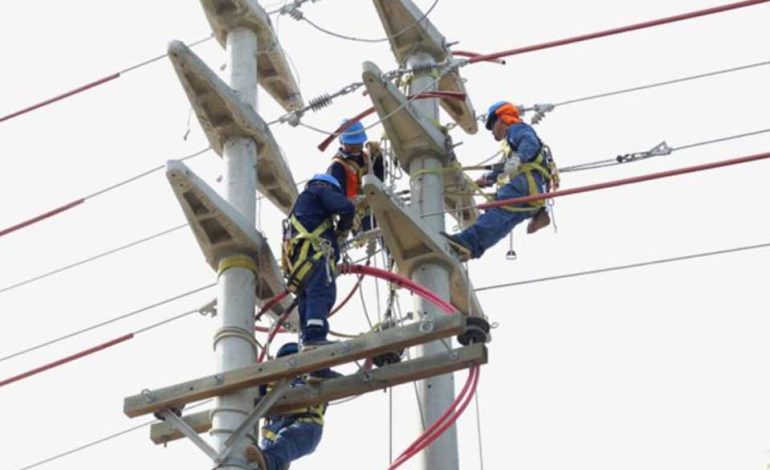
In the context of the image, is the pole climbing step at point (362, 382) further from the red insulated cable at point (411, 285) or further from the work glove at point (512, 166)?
the work glove at point (512, 166)

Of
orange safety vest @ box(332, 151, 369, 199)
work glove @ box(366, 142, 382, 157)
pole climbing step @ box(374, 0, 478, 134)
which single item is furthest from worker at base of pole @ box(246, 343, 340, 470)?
pole climbing step @ box(374, 0, 478, 134)

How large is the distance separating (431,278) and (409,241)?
0.81 feet

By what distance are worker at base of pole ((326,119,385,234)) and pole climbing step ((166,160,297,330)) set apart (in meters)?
1.00

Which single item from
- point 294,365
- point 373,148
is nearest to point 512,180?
point 373,148

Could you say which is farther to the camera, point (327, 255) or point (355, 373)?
point (327, 255)

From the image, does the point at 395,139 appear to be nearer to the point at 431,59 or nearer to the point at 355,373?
the point at 431,59

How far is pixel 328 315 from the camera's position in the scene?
9273 millimetres

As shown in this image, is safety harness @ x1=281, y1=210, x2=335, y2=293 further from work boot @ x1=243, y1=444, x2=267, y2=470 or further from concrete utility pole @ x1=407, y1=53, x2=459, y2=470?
work boot @ x1=243, y1=444, x2=267, y2=470

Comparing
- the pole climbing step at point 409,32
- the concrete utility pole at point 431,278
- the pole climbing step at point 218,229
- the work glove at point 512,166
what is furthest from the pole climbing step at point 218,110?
the work glove at point 512,166

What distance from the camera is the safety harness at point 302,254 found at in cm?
938

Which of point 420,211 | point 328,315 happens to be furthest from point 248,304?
point 420,211

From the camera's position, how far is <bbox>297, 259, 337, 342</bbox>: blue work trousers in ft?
29.9

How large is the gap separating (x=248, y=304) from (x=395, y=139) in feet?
4.94

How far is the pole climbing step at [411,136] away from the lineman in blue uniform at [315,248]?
0.48 m
